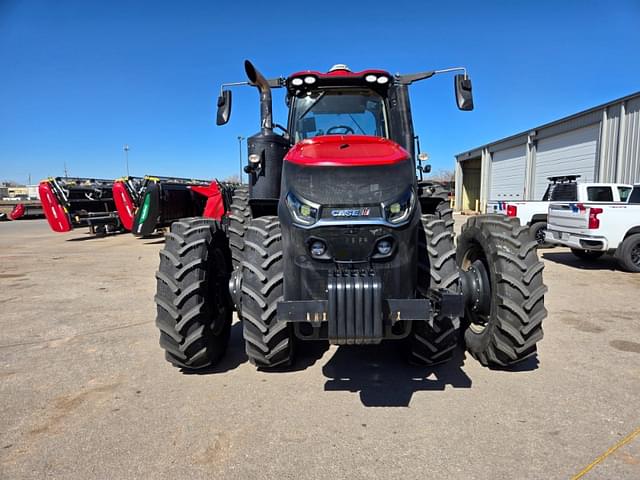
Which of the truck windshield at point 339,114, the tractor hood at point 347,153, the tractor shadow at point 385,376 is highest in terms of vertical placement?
the truck windshield at point 339,114

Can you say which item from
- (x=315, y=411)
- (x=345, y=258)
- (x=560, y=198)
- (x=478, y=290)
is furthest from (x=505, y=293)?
(x=560, y=198)

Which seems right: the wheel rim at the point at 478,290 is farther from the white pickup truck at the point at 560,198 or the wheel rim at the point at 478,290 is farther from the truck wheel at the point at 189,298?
the white pickup truck at the point at 560,198

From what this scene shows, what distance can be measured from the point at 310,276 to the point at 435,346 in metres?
1.21

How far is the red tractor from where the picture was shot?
105 inches

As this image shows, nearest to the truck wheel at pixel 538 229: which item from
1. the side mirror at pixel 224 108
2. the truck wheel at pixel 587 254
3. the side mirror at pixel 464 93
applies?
the truck wheel at pixel 587 254

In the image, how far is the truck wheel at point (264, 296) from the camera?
117 inches

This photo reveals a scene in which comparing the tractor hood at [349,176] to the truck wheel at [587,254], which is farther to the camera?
the truck wheel at [587,254]

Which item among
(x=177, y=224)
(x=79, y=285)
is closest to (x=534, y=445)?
(x=177, y=224)

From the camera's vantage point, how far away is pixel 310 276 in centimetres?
276

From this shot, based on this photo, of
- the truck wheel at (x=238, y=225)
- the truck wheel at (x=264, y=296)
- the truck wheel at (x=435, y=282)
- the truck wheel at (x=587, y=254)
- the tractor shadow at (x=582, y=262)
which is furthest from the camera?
the truck wheel at (x=587, y=254)

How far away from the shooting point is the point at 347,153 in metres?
2.90

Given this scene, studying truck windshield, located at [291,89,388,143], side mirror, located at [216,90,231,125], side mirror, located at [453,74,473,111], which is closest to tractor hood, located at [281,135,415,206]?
truck windshield, located at [291,89,388,143]

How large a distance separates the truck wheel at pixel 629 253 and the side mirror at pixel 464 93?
6.25 meters

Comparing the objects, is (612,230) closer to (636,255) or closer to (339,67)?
(636,255)
